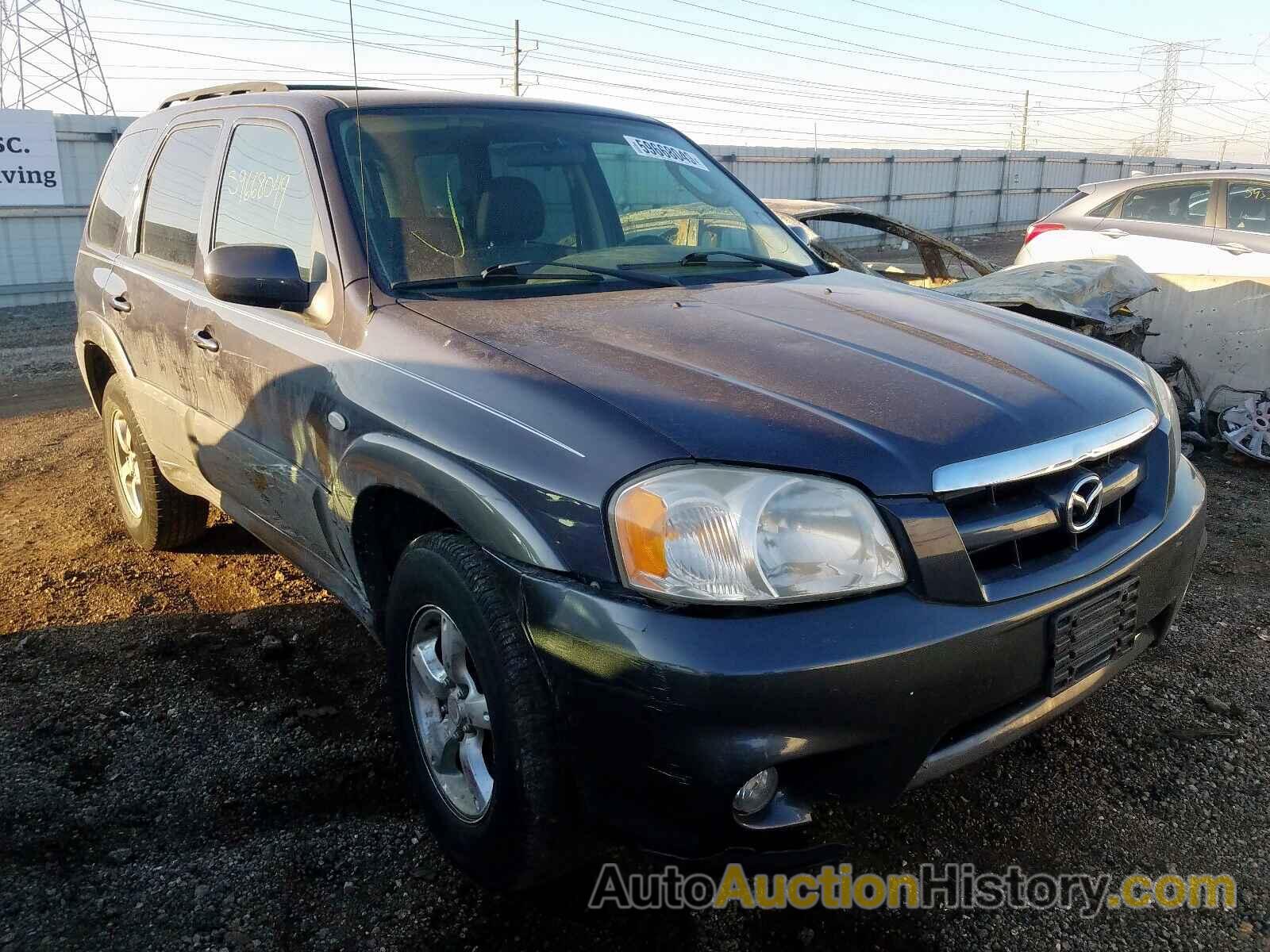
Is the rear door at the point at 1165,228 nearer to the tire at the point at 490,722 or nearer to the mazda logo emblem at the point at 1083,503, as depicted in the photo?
the mazda logo emblem at the point at 1083,503

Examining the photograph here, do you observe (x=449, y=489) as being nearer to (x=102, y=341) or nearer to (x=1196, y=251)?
(x=102, y=341)

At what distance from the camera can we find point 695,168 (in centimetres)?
358

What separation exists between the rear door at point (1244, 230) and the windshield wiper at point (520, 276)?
18.9 ft

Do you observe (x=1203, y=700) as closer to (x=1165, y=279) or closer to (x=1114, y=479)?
(x=1114, y=479)

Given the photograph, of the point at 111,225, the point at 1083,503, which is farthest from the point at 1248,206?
the point at 111,225

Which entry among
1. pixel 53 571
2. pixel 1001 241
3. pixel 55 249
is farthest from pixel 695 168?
pixel 1001 241

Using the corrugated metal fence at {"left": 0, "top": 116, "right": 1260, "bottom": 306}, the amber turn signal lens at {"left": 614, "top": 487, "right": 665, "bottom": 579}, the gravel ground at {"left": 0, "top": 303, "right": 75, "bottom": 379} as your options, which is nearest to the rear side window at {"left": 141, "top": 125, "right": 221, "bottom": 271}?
the amber turn signal lens at {"left": 614, "top": 487, "right": 665, "bottom": 579}

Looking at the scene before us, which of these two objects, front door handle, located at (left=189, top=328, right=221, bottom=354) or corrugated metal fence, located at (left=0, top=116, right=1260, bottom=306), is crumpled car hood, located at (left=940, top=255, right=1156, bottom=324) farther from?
corrugated metal fence, located at (left=0, top=116, right=1260, bottom=306)

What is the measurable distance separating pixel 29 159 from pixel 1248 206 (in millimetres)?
13589

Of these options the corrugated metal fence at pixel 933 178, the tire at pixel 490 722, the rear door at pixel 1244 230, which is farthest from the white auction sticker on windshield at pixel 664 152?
the corrugated metal fence at pixel 933 178

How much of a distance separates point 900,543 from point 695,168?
2.18m

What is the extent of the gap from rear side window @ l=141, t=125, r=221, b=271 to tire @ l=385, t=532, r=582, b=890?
183cm

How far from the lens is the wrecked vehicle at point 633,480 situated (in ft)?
5.78

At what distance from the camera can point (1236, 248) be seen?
704 cm
